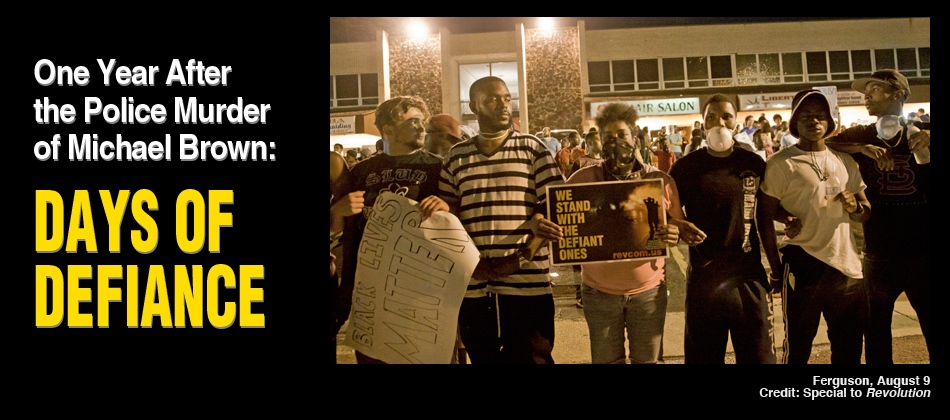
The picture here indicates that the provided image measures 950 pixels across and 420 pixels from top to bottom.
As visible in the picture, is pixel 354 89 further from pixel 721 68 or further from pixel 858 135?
pixel 721 68

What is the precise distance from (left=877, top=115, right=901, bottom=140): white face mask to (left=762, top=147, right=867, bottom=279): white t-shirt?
456mm

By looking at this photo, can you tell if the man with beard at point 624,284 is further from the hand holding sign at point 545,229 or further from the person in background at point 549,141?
the person in background at point 549,141

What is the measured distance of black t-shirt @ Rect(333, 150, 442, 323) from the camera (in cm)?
337

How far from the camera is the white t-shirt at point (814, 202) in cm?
332

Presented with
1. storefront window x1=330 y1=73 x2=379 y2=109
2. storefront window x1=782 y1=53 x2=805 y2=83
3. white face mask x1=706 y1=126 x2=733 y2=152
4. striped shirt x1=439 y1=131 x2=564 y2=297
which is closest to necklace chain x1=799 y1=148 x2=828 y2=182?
white face mask x1=706 y1=126 x2=733 y2=152

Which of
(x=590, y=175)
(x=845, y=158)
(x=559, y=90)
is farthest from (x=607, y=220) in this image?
(x=559, y=90)

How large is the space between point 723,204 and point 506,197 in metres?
1.32

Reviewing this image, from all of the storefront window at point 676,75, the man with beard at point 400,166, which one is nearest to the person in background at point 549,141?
the man with beard at point 400,166

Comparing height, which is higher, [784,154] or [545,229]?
[784,154]

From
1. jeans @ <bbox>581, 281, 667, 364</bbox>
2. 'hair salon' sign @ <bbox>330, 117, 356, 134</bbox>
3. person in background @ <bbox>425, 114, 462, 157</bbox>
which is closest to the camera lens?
jeans @ <bbox>581, 281, 667, 364</bbox>

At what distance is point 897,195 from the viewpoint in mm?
3479

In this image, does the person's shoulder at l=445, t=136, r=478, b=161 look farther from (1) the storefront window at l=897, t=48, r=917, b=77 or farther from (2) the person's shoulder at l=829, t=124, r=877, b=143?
(1) the storefront window at l=897, t=48, r=917, b=77

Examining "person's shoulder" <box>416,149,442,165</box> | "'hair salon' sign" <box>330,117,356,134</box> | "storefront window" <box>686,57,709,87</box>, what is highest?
"storefront window" <box>686,57,709,87</box>

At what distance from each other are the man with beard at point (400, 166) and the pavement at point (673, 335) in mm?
1464
